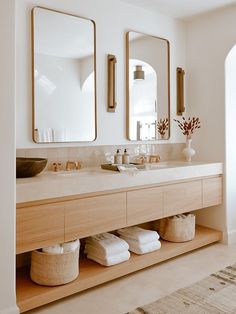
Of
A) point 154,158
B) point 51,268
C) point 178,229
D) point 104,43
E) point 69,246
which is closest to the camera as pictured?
point 51,268

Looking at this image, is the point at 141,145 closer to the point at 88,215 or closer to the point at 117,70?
the point at 117,70

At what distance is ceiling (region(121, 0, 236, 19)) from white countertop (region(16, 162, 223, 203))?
1577 millimetres

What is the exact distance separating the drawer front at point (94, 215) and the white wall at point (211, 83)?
142 cm

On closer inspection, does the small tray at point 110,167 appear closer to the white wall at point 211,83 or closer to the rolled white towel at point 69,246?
the rolled white towel at point 69,246

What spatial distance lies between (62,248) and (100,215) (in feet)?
1.19

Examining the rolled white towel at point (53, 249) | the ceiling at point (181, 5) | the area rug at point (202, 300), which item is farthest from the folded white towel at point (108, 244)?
the ceiling at point (181, 5)

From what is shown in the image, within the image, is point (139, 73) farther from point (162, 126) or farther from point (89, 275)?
point (89, 275)

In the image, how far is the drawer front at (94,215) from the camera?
239 centimetres

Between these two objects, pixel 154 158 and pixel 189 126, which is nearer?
pixel 154 158

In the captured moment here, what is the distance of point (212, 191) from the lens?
3.48 metres

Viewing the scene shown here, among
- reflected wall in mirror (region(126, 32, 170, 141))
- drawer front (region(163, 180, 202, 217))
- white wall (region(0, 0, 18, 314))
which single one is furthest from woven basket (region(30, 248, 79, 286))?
reflected wall in mirror (region(126, 32, 170, 141))

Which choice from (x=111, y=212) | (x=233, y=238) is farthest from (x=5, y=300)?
(x=233, y=238)

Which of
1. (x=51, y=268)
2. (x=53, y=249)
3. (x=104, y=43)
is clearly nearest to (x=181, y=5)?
(x=104, y=43)

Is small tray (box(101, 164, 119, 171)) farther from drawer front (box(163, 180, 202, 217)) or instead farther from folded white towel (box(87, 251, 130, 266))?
folded white towel (box(87, 251, 130, 266))
